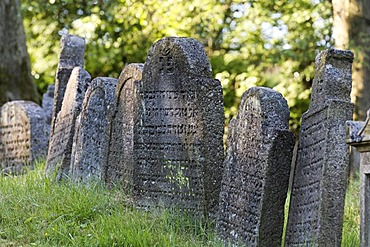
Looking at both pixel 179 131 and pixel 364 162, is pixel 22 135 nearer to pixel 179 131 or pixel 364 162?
pixel 179 131

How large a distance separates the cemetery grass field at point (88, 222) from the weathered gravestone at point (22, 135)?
2.83 m

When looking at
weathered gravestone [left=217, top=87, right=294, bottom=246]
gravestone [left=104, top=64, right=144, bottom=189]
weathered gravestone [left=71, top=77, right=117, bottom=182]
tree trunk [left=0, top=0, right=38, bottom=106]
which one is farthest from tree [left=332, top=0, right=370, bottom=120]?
weathered gravestone [left=217, top=87, right=294, bottom=246]

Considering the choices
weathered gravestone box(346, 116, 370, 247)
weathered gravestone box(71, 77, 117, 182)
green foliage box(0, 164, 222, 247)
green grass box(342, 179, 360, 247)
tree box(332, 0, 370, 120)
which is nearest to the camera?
weathered gravestone box(346, 116, 370, 247)

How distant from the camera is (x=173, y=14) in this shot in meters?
18.5

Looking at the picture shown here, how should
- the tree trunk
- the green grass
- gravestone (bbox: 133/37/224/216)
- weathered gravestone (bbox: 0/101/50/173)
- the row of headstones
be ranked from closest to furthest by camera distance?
1. the row of headstones
2. the green grass
3. gravestone (bbox: 133/37/224/216)
4. weathered gravestone (bbox: 0/101/50/173)
5. the tree trunk

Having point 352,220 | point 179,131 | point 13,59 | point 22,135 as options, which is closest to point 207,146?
point 179,131

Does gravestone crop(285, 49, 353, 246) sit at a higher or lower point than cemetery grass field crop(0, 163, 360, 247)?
higher

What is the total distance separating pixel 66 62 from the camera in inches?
430

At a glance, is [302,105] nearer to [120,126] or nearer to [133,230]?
[120,126]

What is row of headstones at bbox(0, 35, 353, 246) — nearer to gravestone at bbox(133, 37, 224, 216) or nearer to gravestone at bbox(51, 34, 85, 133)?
gravestone at bbox(133, 37, 224, 216)

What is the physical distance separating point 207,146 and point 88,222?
1.23 m

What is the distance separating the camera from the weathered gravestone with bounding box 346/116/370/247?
19.5ft

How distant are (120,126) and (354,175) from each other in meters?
5.17

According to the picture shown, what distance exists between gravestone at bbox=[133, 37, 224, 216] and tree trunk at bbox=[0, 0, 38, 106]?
6.75 m
